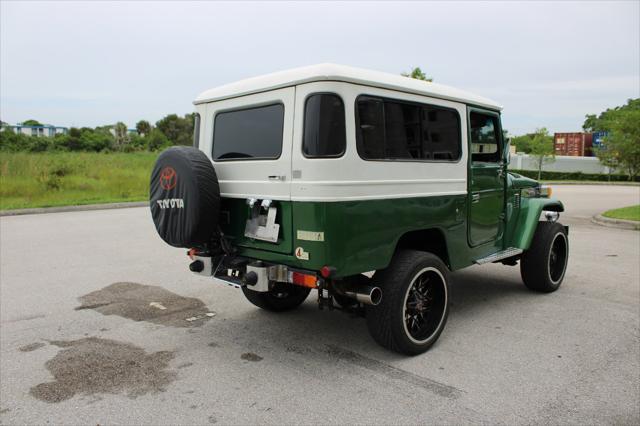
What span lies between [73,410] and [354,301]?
224 cm

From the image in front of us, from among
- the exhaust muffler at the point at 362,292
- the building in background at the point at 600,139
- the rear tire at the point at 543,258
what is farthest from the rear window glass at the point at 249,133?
the building in background at the point at 600,139

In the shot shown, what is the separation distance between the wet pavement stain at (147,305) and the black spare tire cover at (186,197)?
1273 millimetres

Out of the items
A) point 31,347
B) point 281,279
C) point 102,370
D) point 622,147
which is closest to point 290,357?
point 281,279

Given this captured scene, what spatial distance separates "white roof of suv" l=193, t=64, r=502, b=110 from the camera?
374 cm

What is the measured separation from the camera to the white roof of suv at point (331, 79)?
3742 mm

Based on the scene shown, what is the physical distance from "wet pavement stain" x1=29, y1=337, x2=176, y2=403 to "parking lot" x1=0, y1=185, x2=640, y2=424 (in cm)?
2

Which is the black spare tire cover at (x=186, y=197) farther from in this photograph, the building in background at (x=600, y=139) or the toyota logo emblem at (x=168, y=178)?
the building in background at (x=600, y=139)

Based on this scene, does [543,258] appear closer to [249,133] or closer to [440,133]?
[440,133]

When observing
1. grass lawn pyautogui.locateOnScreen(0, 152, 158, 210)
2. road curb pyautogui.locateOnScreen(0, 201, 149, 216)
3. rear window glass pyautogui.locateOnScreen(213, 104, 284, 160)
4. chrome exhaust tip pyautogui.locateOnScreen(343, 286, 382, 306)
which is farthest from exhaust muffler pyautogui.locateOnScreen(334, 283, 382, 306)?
grass lawn pyautogui.locateOnScreen(0, 152, 158, 210)

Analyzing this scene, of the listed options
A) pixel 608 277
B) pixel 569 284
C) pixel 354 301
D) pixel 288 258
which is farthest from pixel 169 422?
pixel 608 277

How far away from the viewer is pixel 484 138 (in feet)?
17.6

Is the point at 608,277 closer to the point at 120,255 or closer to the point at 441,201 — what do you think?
the point at 441,201

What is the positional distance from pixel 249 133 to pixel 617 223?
1140cm

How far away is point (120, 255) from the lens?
8.27m
